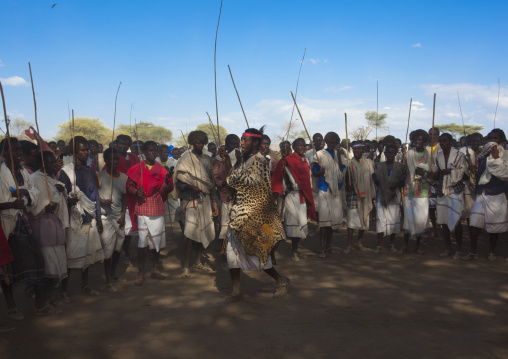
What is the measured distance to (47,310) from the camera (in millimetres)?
4809

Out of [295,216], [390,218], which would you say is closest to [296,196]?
[295,216]

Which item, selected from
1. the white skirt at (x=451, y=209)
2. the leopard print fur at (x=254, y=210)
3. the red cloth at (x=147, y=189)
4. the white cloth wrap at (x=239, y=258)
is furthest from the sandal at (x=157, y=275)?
the white skirt at (x=451, y=209)

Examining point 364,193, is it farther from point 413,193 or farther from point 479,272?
point 479,272

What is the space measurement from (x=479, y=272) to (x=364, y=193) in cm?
257

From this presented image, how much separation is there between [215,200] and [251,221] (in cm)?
191

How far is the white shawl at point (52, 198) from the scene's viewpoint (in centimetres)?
478

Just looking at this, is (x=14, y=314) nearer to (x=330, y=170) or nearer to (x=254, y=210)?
(x=254, y=210)

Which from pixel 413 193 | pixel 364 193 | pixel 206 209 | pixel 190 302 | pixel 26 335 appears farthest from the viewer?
pixel 364 193

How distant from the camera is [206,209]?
6.82 m

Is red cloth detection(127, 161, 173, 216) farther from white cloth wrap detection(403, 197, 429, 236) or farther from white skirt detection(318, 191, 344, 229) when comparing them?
white cloth wrap detection(403, 197, 429, 236)

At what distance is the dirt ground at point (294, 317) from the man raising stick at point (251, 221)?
450 millimetres

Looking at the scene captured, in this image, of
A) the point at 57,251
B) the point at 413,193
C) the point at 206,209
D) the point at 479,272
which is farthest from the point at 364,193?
the point at 57,251

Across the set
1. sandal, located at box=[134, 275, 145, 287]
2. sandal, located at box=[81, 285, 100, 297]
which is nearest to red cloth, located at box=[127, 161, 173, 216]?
sandal, located at box=[134, 275, 145, 287]

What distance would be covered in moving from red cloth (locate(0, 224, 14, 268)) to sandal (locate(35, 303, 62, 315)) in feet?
2.56
